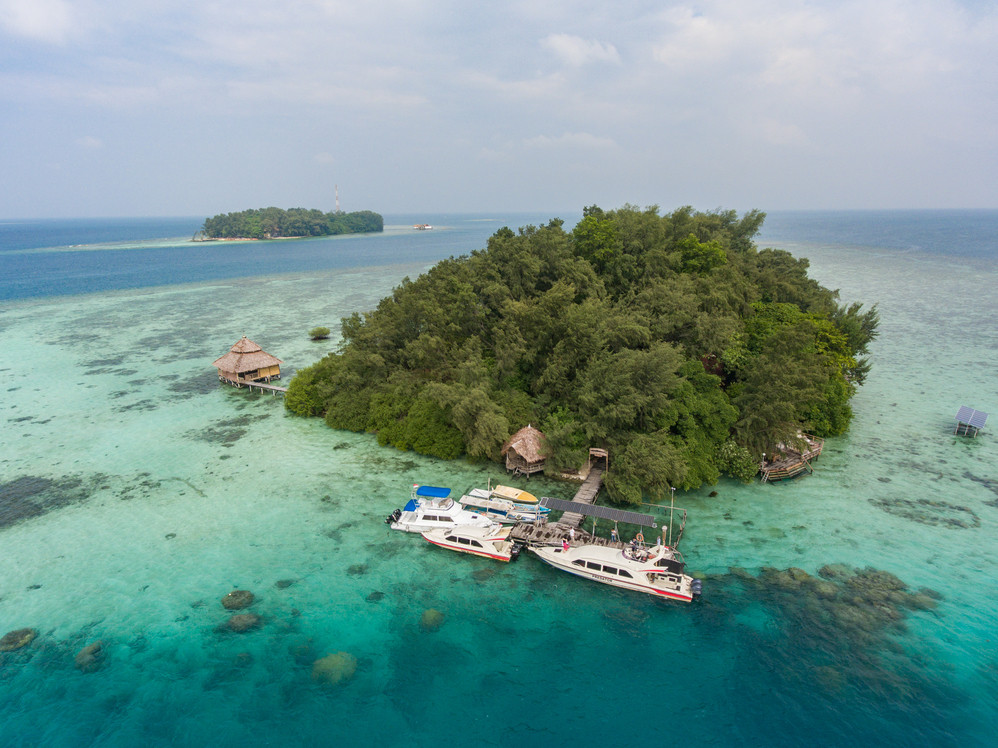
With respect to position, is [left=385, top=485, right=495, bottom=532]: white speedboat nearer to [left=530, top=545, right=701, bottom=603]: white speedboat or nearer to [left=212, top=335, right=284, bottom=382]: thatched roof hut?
[left=530, top=545, right=701, bottom=603]: white speedboat

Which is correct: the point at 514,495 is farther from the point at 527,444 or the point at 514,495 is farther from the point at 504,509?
the point at 527,444

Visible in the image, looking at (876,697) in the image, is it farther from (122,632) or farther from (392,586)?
(122,632)

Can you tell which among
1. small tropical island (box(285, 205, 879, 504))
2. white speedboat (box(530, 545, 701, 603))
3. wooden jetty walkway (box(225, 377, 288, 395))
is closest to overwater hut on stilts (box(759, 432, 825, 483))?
small tropical island (box(285, 205, 879, 504))

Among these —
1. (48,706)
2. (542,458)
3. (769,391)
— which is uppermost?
(769,391)

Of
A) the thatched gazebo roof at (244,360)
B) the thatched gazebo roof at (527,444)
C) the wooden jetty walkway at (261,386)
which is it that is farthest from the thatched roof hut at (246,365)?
the thatched gazebo roof at (527,444)

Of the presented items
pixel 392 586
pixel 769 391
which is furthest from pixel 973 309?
pixel 392 586

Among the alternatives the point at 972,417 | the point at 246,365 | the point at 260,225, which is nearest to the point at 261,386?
the point at 246,365
